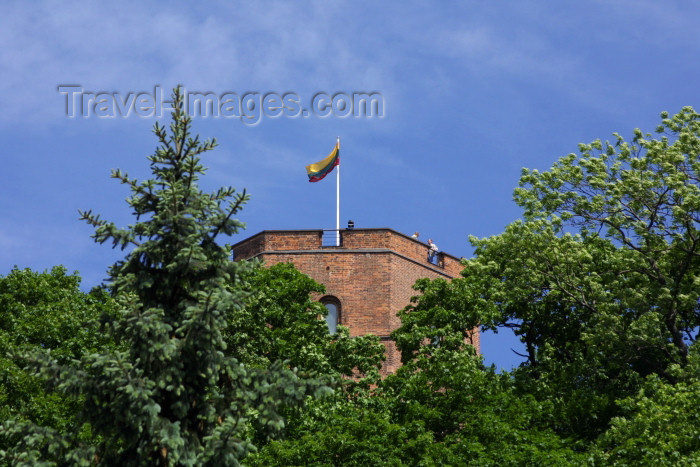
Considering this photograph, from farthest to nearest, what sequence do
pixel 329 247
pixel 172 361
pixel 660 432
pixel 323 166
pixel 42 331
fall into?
1. pixel 323 166
2. pixel 329 247
3. pixel 42 331
4. pixel 660 432
5. pixel 172 361

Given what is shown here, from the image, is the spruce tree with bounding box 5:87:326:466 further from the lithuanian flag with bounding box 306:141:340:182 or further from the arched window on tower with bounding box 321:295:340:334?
the lithuanian flag with bounding box 306:141:340:182

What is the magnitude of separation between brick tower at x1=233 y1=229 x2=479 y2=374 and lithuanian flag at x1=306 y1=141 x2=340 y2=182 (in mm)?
3889

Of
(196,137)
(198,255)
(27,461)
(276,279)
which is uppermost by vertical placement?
(276,279)

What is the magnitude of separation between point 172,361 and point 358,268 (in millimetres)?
37638

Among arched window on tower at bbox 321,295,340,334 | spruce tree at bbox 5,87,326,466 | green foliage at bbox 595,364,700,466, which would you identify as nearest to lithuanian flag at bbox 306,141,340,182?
arched window on tower at bbox 321,295,340,334

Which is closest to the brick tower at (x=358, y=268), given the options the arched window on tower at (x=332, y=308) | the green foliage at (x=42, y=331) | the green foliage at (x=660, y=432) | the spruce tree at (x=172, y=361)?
the arched window on tower at (x=332, y=308)

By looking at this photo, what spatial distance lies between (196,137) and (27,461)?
5.14m

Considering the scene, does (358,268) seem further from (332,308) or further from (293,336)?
(293,336)

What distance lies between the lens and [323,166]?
58.5 metres

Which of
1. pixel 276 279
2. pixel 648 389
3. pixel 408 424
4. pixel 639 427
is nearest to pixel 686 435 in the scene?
pixel 639 427

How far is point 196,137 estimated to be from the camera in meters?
18.1

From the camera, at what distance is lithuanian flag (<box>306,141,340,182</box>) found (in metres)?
58.3

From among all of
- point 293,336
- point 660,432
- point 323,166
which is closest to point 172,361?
point 660,432

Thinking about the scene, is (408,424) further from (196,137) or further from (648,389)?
(196,137)
